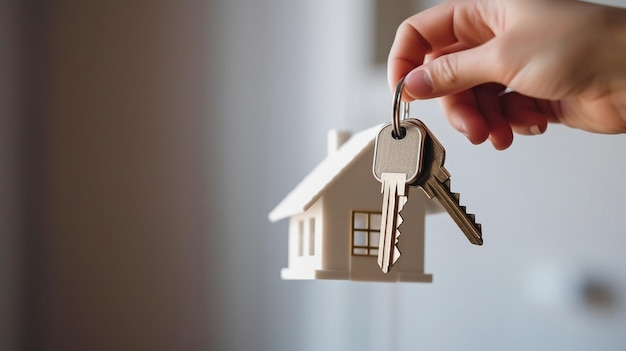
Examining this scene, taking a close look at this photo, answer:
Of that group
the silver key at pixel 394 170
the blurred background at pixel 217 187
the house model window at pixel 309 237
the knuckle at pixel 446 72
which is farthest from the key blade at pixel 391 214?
the blurred background at pixel 217 187

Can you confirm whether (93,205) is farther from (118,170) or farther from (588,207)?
(588,207)

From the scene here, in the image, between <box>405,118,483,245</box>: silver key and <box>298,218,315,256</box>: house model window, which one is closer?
<box>405,118,483,245</box>: silver key

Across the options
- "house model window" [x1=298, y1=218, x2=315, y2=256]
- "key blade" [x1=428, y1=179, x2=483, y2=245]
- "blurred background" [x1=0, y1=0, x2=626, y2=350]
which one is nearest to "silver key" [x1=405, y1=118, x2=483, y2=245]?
"key blade" [x1=428, y1=179, x2=483, y2=245]

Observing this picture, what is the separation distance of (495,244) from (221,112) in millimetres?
582

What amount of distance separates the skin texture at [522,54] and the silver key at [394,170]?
5 cm

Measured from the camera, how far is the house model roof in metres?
1.05

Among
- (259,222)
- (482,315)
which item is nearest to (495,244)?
(482,315)

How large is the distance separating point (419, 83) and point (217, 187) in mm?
801

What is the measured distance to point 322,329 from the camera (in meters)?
1.52

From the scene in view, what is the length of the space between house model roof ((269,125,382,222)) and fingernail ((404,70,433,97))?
24cm

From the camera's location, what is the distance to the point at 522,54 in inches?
28.7

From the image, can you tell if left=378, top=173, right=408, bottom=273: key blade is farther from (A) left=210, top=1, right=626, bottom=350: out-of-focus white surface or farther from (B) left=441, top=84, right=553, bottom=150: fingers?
(A) left=210, top=1, right=626, bottom=350: out-of-focus white surface

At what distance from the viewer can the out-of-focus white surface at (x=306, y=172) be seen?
1.31 m

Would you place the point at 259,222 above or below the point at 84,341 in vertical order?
above
